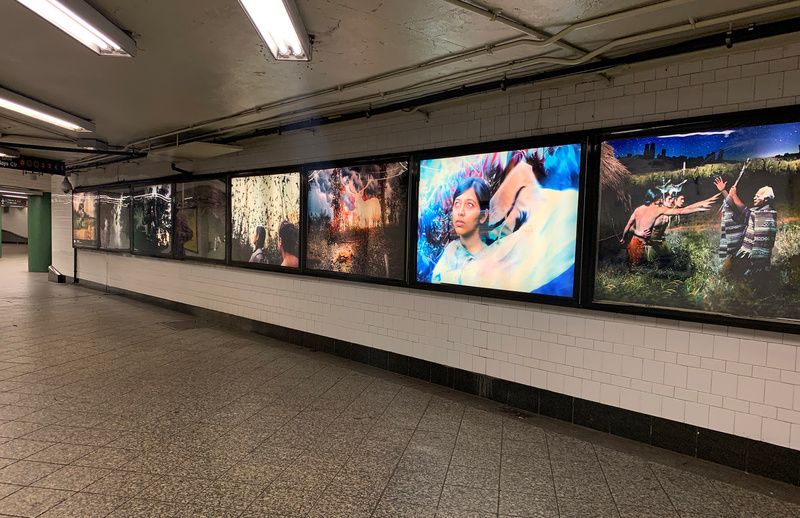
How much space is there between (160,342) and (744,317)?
7323 millimetres

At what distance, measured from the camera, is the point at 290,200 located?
6926 millimetres

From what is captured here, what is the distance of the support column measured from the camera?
598 inches

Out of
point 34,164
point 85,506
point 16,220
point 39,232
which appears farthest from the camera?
point 16,220

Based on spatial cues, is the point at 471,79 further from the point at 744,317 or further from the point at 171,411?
the point at 171,411

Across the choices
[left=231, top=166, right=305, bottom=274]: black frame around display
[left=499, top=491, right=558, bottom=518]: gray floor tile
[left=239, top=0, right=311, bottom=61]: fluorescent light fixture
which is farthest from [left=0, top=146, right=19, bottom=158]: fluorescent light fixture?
[left=499, top=491, right=558, bottom=518]: gray floor tile

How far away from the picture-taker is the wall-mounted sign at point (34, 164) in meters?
9.80

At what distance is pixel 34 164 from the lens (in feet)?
34.2

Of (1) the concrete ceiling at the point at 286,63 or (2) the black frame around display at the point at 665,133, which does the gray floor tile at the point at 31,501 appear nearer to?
(1) the concrete ceiling at the point at 286,63

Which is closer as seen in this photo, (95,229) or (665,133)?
(665,133)

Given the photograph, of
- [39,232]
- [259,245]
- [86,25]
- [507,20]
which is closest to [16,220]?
[39,232]

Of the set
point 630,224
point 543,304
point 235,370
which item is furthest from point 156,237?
point 630,224

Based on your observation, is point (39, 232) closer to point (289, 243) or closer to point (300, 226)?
point (289, 243)

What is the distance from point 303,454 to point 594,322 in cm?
283

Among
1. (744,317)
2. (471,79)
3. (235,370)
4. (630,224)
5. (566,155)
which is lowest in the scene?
(235,370)
